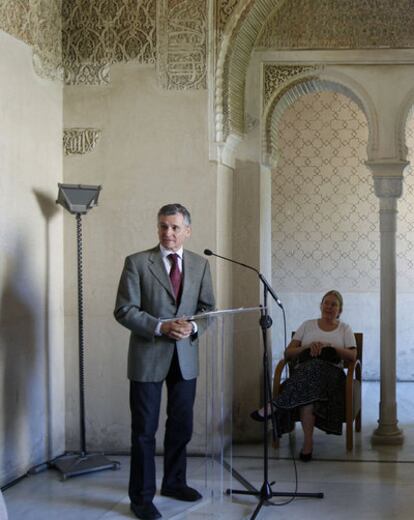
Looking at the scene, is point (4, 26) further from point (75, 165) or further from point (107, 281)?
point (107, 281)

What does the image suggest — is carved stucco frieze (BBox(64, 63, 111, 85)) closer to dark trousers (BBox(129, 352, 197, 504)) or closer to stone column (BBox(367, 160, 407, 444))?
stone column (BBox(367, 160, 407, 444))

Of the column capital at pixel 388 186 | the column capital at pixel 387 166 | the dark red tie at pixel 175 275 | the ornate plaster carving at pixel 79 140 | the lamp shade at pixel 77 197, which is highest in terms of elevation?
the ornate plaster carving at pixel 79 140

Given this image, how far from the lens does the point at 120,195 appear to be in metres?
5.77

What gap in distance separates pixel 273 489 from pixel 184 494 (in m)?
0.70

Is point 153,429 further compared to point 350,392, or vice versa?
point 350,392

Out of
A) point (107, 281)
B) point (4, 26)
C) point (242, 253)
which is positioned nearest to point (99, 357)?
point (107, 281)

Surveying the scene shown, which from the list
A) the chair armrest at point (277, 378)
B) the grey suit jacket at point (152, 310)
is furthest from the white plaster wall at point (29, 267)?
the chair armrest at point (277, 378)

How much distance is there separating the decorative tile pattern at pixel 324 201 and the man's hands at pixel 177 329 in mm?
5377

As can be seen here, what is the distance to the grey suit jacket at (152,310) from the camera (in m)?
4.28

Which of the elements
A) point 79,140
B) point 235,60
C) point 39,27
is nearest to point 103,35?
point 39,27

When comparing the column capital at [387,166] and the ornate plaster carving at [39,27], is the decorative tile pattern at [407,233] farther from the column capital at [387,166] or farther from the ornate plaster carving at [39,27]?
the ornate plaster carving at [39,27]

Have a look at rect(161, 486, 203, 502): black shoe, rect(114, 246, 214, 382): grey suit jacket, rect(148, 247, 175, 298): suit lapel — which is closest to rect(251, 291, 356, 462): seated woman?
→ rect(161, 486, 203, 502): black shoe

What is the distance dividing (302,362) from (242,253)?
0.92 m

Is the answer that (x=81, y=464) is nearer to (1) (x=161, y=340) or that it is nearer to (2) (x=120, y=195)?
(1) (x=161, y=340)
